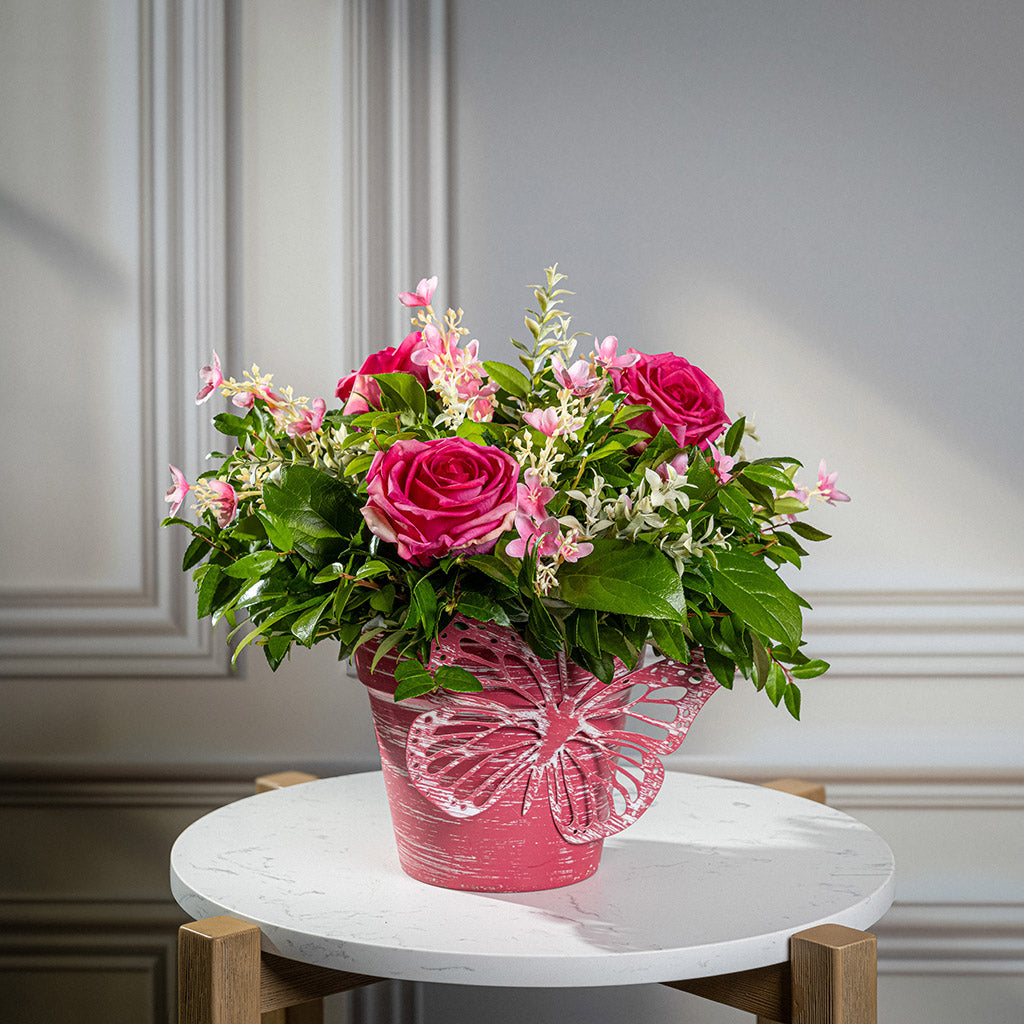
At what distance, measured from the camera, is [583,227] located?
1.28m

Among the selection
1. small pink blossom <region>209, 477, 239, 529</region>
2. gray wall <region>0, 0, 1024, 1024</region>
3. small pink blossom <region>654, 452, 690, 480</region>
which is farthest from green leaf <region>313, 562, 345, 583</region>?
gray wall <region>0, 0, 1024, 1024</region>

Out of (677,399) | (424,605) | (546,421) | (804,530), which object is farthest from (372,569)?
(804,530)

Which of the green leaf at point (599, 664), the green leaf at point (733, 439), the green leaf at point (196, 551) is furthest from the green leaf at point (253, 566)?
the green leaf at point (733, 439)

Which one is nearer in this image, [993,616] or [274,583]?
[274,583]

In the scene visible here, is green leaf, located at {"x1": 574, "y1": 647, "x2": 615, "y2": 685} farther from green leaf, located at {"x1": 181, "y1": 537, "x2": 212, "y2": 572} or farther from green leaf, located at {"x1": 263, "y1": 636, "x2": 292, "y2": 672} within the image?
green leaf, located at {"x1": 181, "y1": 537, "x2": 212, "y2": 572}

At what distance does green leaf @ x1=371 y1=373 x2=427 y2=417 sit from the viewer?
0.67 m

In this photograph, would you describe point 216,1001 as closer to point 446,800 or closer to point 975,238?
point 446,800

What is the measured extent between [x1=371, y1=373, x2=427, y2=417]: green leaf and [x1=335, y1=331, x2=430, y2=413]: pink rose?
23mm

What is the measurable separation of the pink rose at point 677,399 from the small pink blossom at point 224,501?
284 mm

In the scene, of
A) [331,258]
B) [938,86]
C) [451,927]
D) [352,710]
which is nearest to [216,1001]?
[451,927]

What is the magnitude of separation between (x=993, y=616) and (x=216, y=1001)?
1039mm

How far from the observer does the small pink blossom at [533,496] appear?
0.58m

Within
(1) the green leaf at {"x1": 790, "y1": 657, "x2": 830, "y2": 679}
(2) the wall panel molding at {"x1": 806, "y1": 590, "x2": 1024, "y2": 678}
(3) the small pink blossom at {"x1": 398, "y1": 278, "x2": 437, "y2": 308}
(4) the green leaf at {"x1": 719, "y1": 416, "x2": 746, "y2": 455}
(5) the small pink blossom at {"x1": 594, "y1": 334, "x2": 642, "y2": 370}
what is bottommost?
(2) the wall panel molding at {"x1": 806, "y1": 590, "x2": 1024, "y2": 678}

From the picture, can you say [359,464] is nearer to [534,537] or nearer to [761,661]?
[534,537]
